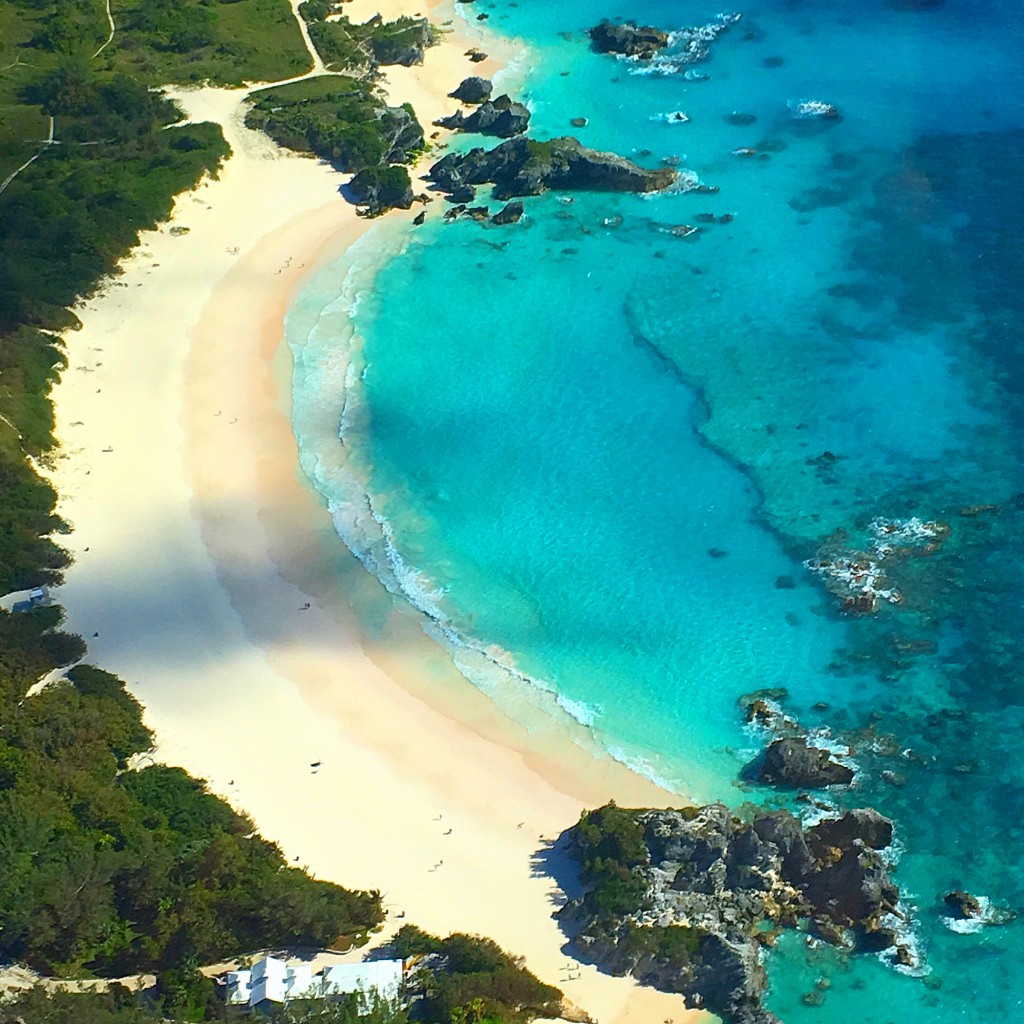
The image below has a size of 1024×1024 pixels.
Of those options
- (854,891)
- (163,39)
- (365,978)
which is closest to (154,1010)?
(365,978)

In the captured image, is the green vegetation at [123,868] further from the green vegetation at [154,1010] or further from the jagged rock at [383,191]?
the jagged rock at [383,191]

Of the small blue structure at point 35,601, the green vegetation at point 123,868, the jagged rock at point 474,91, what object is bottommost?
the small blue structure at point 35,601

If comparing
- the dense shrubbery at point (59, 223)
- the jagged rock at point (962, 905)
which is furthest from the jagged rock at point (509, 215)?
the jagged rock at point (962, 905)

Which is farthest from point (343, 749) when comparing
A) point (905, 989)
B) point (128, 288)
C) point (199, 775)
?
point (128, 288)

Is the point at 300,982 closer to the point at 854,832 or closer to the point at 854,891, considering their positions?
the point at 854,891

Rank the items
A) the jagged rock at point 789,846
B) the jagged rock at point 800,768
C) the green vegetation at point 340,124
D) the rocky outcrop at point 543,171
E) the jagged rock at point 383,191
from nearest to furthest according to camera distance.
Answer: the jagged rock at point 789,846
the jagged rock at point 800,768
the jagged rock at point 383,191
the rocky outcrop at point 543,171
the green vegetation at point 340,124

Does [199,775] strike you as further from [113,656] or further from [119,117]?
[119,117]
